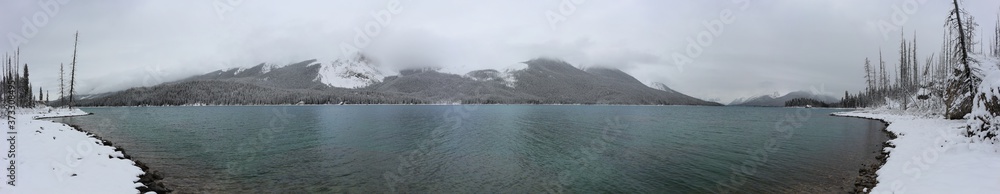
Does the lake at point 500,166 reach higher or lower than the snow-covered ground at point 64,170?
lower

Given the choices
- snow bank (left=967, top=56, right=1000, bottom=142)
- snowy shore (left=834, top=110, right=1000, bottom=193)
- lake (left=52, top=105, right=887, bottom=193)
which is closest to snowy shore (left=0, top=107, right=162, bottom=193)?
lake (left=52, top=105, right=887, bottom=193)

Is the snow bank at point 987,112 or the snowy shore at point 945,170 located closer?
the snowy shore at point 945,170

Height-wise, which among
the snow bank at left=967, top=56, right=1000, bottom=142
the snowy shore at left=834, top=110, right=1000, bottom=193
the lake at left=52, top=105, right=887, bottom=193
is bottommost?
the lake at left=52, top=105, right=887, bottom=193

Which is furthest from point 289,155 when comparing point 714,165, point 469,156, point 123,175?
point 714,165

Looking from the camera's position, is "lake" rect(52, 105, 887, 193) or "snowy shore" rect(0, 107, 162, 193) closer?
"snowy shore" rect(0, 107, 162, 193)

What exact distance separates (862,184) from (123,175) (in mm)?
36192

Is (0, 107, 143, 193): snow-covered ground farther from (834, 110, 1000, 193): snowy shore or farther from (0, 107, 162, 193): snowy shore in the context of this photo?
(834, 110, 1000, 193): snowy shore

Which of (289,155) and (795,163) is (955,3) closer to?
(795,163)

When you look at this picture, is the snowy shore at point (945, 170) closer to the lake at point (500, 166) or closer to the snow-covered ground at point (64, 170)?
the lake at point (500, 166)

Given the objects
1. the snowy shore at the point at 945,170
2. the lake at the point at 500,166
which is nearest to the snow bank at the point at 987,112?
the snowy shore at the point at 945,170

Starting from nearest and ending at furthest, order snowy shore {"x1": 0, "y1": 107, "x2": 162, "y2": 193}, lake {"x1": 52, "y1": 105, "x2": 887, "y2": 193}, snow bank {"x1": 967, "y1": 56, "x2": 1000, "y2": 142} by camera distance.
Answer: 1. snowy shore {"x1": 0, "y1": 107, "x2": 162, "y2": 193}
2. lake {"x1": 52, "y1": 105, "x2": 887, "y2": 193}
3. snow bank {"x1": 967, "y1": 56, "x2": 1000, "y2": 142}

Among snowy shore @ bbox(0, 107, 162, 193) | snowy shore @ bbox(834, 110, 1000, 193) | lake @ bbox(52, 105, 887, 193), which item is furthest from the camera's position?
lake @ bbox(52, 105, 887, 193)

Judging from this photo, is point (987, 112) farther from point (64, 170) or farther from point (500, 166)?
point (64, 170)

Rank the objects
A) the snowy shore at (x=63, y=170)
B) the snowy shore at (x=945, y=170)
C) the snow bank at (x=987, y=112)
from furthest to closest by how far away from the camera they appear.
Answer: the snow bank at (x=987, y=112)
the snowy shore at (x=945, y=170)
the snowy shore at (x=63, y=170)
